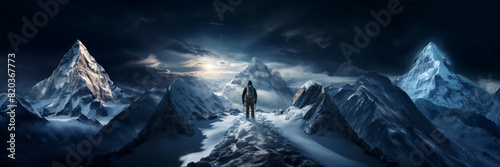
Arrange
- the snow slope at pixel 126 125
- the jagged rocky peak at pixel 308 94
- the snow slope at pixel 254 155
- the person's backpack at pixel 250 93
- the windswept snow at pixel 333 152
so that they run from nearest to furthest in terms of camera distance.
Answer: the snow slope at pixel 254 155 → the windswept snow at pixel 333 152 → the person's backpack at pixel 250 93 → the jagged rocky peak at pixel 308 94 → the snow slope at pixel 126 125

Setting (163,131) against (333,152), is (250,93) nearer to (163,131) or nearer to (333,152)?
(163,131)

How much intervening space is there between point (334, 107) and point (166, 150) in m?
12.5

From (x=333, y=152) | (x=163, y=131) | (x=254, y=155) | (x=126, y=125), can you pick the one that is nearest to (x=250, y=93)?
(x=163, y=131)

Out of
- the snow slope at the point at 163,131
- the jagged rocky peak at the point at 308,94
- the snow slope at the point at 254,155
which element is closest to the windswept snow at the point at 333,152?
the snow slope at the point at 254,155

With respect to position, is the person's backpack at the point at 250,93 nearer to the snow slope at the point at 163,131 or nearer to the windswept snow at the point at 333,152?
the windswept snow at the point at 333,152

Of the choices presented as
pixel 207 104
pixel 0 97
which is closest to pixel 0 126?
pixel 0 97

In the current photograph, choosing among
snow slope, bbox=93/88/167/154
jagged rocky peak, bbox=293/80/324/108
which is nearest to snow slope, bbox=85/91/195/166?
jagged rocky peak, bbox=293/80/324/108

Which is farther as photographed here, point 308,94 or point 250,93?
point 308,94

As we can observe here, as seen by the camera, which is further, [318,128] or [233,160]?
[318,128]

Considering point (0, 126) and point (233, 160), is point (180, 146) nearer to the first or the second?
point (233, 160)

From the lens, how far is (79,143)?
17238 centimetres

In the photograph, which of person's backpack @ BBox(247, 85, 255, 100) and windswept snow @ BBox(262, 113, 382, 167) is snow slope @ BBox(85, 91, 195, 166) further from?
windswept snow @ BBox(262, 113, 382, 167)

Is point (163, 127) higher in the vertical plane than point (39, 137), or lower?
higher

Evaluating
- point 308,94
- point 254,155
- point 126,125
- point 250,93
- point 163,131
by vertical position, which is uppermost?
point 250,93
